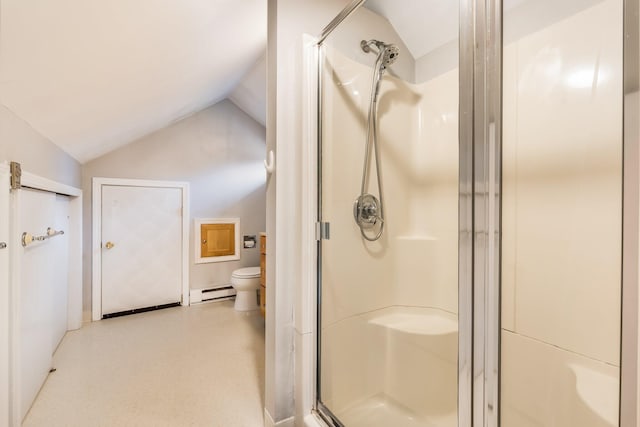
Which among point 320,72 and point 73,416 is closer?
point 320,72

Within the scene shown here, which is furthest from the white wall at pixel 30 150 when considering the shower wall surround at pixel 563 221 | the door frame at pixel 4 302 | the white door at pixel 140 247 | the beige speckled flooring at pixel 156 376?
the shower wall surround at pixel 563 221

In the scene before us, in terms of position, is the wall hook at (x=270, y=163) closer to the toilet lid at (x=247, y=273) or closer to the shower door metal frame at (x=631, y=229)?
the shower door metal frame at (x=631, y=229)

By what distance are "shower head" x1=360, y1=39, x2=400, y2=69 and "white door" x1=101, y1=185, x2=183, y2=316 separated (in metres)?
2.87

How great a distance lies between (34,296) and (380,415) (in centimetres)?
214

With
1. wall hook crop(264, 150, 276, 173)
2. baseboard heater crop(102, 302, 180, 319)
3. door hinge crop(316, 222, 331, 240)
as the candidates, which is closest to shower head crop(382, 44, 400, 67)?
wall hook crop(264, 150, 276, 173)

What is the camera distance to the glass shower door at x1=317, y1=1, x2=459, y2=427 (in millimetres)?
1381

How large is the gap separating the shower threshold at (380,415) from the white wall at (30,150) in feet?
6.57

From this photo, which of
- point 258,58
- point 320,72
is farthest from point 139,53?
point 258,58

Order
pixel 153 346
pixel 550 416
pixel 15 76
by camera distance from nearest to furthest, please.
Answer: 1. pixel 550 416
2. pixel 15 76
3. pixel 153 346

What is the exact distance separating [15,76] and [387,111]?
1.66 meters

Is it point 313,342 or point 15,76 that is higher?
point 15,76

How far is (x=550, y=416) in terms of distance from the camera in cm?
104

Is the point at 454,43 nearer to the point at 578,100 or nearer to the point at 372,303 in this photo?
the point at 578,100

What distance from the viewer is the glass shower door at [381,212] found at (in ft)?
4.53
